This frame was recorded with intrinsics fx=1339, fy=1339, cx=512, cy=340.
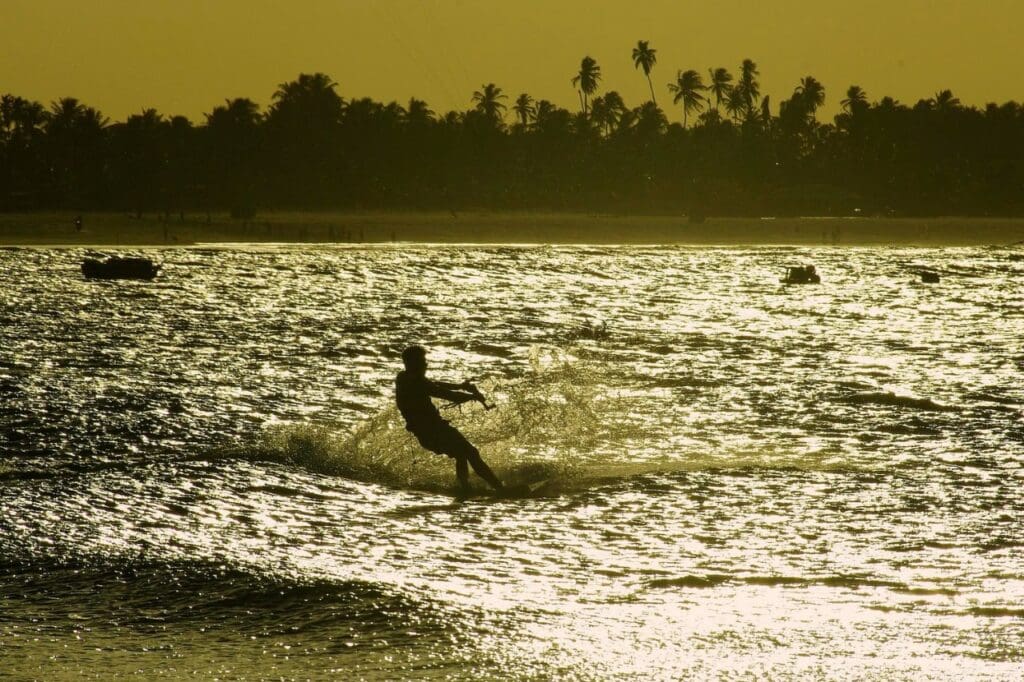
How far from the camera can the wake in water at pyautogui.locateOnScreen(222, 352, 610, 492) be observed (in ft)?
58.7

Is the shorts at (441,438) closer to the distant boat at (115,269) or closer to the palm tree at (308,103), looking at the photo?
the distant boat at (115,269)

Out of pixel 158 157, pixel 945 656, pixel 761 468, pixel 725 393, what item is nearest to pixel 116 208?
pixel 158 157

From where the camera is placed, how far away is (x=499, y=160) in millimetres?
152375

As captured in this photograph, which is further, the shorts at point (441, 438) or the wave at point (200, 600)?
the shorts at point (441, 438)

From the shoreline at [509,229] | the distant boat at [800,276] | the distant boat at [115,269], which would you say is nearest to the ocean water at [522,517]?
the distant boat at [115,269]

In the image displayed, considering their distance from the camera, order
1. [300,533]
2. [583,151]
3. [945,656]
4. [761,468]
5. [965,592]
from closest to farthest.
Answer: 1. [945,656]
2. [965,592]
3. [300,533]
4. [761,468]
5. [583,151]

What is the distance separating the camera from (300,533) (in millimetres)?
14281

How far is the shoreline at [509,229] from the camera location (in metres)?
124

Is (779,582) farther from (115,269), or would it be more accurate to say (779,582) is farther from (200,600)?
(115,269)

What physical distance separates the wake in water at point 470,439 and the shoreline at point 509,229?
97618 mm

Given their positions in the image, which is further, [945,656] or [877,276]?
[877,276]

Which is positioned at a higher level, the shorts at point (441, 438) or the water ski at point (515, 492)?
the shorts at point (441, 438)

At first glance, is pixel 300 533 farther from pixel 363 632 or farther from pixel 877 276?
pixel 877 276

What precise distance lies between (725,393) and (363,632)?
63.5 ft
